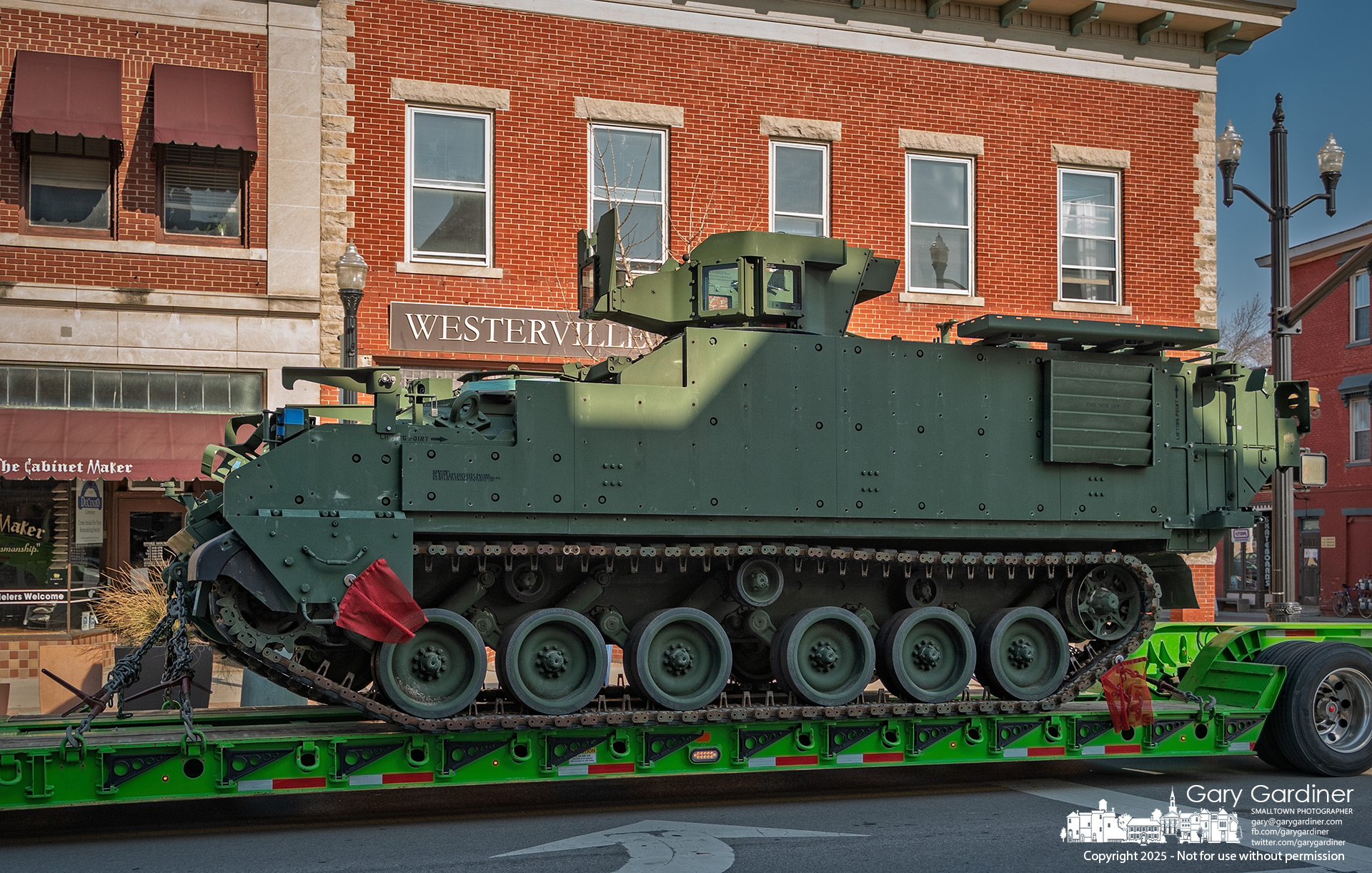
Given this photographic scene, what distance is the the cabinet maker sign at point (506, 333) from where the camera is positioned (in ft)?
54.5

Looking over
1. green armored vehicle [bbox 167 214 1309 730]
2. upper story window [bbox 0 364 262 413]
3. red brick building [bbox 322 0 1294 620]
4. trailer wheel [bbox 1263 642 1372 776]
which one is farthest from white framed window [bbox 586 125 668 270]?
trailer wheel [bbox 1263 642 1372 776]

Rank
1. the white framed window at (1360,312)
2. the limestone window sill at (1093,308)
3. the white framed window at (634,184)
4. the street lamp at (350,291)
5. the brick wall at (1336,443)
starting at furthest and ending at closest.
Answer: the white framed window at (1360,312), the brick wall at (1336,443), the limestone window sill at (1093,308), the white framed window at (634,184), the street lamp at (350,291)

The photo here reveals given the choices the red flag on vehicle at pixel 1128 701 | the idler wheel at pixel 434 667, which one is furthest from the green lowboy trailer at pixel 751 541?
the red flag on vehicle at pixel 1128 701

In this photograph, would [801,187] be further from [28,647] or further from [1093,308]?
[28,647]

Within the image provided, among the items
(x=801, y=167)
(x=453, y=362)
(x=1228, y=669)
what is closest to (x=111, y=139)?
(x=453, y=362)

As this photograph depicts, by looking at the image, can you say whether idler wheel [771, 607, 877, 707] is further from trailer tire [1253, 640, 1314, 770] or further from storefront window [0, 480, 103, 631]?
storefront window [0, 480, 103, 631]

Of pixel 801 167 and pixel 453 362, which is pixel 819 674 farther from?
pixel 801 167

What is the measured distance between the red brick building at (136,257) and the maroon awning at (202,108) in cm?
2

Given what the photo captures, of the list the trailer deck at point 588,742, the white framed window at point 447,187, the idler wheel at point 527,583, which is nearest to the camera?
the trailer deck at point 588,742

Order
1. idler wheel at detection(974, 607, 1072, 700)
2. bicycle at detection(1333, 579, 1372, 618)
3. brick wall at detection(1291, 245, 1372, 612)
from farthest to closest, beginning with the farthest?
1. brick wall at detection(1291, 245, 1372, 612)
2. bicycle at detection(1333, 579, 1372, 618)
3. idler wheel at detection(974, 607, 1072, 700)

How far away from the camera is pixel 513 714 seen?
816 centimetres

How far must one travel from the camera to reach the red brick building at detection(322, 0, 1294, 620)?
1670cm

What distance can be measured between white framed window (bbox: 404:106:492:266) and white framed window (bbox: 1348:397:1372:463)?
26.5m

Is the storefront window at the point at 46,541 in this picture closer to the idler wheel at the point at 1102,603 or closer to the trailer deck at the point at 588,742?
the trailer deck at the point at 588,742
